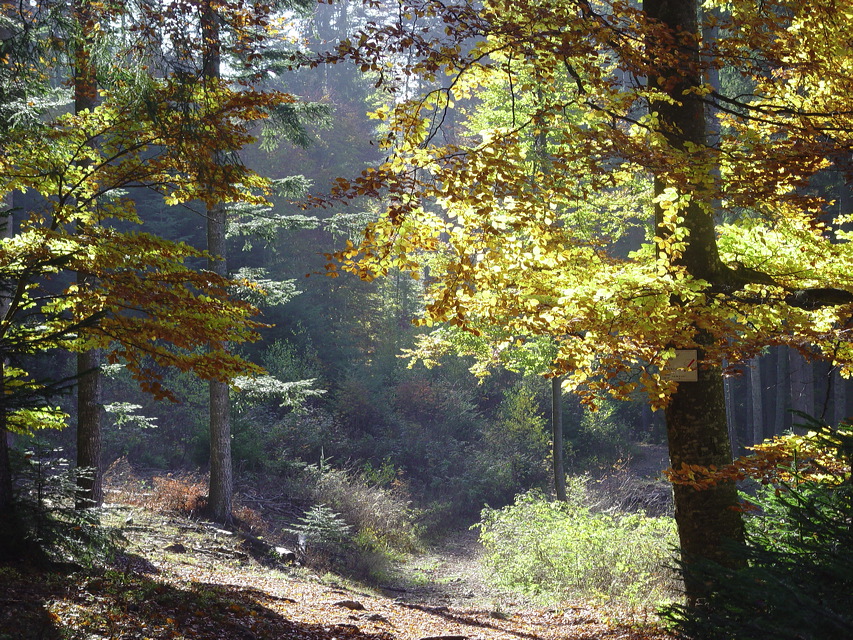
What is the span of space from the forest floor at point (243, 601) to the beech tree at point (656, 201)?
245 cm

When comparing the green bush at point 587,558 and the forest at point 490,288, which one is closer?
the forest at point 490,288

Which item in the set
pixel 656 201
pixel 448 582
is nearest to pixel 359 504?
pixel 448 582

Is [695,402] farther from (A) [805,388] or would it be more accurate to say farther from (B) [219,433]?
(A) [805,388]

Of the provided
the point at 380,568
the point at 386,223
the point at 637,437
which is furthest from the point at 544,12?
the point at 637,437

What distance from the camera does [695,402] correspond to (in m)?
5.81

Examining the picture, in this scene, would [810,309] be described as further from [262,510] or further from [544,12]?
[262,510]

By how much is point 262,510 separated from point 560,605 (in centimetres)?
703

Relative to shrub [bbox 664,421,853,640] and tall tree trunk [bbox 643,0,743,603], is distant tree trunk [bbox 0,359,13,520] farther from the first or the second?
tall tree trunk [bbox 643,0,743,603]

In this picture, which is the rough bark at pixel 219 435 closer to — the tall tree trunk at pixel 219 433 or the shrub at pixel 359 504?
the tall tree trunk at pixel 219 433

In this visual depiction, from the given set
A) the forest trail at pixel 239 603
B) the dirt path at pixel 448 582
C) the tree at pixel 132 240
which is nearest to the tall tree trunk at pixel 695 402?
the forest trail at pixel 239 603

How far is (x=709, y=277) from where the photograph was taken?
6000 millimetres

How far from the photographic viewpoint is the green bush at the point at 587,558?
970 centimetres

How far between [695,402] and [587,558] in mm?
5433

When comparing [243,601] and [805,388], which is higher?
[805,388]
